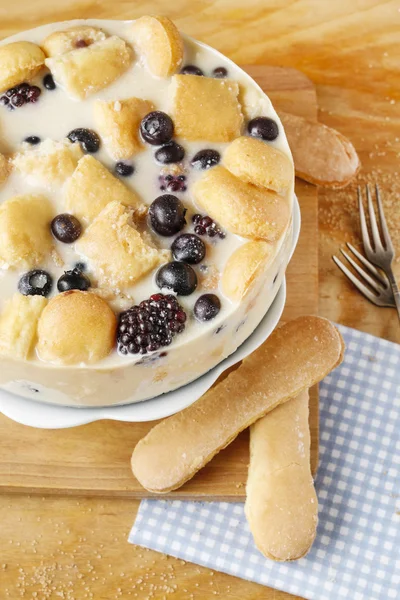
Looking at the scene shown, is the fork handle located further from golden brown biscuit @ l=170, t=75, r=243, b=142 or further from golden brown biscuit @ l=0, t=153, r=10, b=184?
golden brown biscuit @ l=0, t=153, r=10, b=184

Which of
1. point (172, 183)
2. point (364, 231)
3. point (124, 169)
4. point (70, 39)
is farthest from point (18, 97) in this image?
point (364, 231)

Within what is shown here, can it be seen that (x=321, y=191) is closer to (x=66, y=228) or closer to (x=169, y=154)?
(x=169, y=154)

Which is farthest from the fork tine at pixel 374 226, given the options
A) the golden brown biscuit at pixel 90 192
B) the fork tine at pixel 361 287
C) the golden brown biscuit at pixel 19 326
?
the golden brown biscuit at pixel 19 326

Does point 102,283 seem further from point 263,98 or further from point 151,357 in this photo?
point 263,98

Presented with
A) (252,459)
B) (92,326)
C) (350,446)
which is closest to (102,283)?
(92,326)

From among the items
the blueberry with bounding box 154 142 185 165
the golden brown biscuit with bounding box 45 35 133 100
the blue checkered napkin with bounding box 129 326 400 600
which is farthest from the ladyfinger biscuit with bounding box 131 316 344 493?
the golden brown biscuit with bounding box 45 35 133 100

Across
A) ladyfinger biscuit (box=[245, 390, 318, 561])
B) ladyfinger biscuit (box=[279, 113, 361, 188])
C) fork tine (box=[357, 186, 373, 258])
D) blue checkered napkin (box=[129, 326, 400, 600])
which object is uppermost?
ladyfinger biscuit (box=[279, 113, 361, 188])
